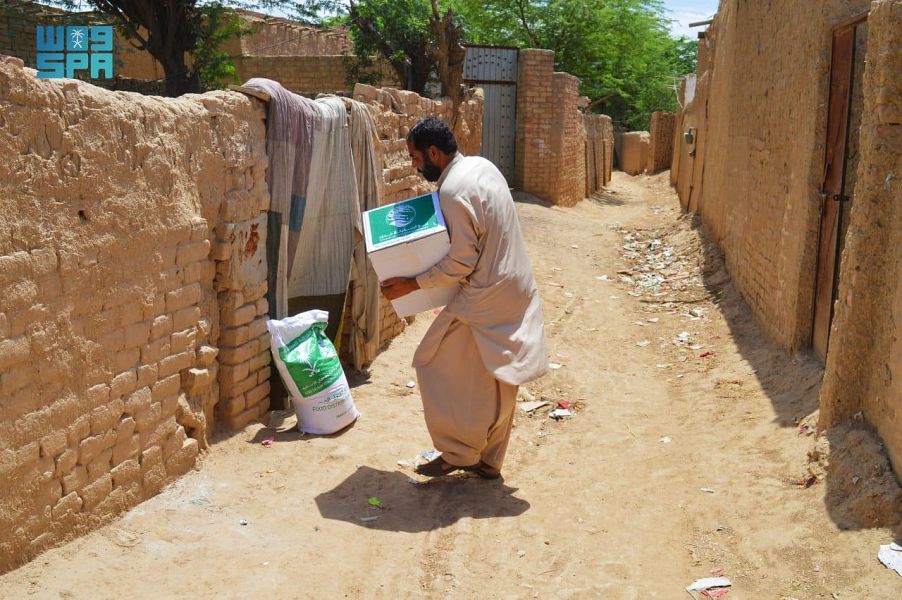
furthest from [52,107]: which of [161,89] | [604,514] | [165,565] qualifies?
[161,89]

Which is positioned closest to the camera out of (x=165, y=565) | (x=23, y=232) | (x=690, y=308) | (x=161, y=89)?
(x=23, y=232)

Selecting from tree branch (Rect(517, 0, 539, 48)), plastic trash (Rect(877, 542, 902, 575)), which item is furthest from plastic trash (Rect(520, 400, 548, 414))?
tree branch (Rect(517, 0, 539, 48))

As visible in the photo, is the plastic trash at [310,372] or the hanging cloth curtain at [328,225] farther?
the hanging cloth curtain at [328,225]

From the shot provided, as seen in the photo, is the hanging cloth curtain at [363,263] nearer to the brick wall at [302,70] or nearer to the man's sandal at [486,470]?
the man's sandal at [486,470]

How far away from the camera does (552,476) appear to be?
180 inches

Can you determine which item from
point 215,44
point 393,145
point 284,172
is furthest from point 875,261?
point 215,44

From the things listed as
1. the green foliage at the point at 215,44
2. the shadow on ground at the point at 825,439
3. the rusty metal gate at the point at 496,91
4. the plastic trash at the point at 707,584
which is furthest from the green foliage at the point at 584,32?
the plastic trash at the point at 707,584

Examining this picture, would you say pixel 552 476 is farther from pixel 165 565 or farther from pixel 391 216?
pixel 165 565

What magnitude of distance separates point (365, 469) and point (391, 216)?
52.8 inches

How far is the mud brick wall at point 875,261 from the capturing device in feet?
12.4

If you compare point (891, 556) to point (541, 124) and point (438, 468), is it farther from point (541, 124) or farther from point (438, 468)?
point (541, 124)

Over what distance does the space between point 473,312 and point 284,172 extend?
169cm

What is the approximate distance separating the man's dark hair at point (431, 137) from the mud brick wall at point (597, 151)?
1504 cm

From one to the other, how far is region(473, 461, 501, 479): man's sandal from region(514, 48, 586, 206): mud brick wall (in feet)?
37.1
